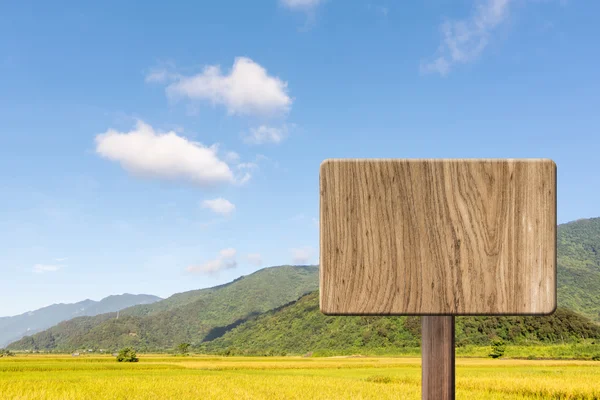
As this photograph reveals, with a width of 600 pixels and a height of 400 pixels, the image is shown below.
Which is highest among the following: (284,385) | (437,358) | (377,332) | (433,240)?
(433,240)

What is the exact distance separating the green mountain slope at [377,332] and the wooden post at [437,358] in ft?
286

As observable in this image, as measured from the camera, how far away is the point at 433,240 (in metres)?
1.55

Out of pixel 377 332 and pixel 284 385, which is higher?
pixel 284 385

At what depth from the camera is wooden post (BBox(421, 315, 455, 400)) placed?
5.51ft

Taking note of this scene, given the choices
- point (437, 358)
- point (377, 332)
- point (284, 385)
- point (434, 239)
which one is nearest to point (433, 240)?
point (434, 239)

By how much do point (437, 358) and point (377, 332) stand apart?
110 meters

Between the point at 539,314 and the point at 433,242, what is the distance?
43 centimetres

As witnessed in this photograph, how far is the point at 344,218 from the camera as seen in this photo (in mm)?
1548

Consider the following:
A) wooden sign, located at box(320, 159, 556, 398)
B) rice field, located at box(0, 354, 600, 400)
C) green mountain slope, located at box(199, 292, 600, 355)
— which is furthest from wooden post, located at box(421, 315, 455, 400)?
green mountain slope, located at box(199, 292, 600, 355)

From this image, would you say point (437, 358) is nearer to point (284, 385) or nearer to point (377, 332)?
point (284, 385)

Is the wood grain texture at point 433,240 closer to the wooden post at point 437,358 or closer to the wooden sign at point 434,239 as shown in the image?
the wooden sign at point 434,239

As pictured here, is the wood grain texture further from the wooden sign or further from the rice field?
the rice field

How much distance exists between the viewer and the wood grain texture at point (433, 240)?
60.8 inches

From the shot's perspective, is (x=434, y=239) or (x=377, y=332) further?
(x=377, y=332)
